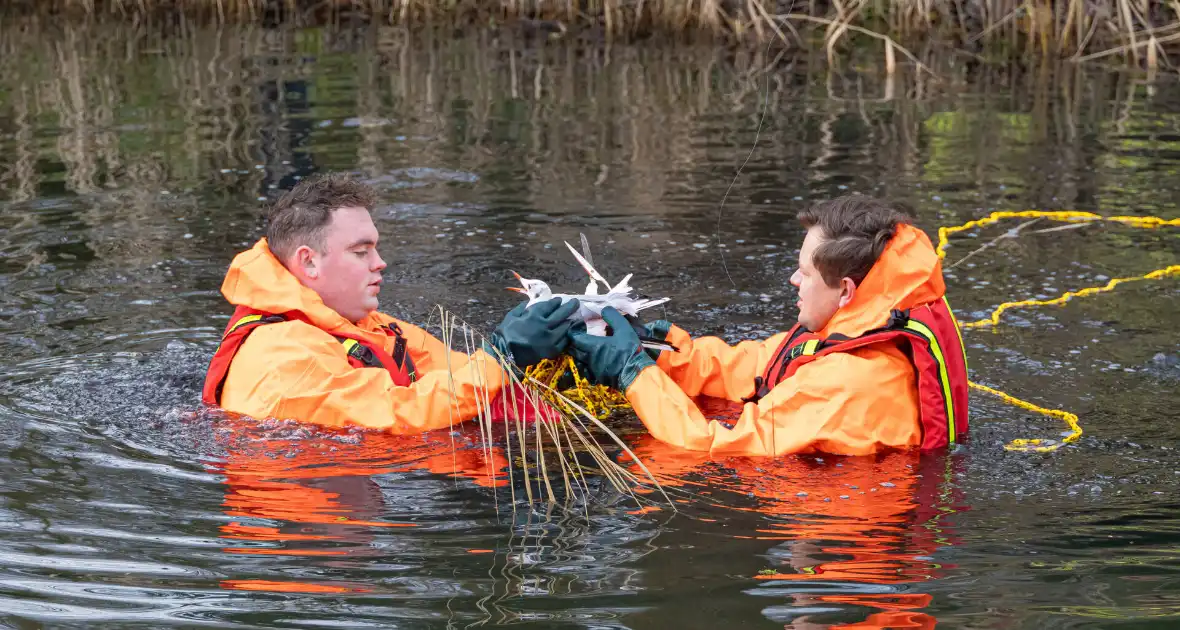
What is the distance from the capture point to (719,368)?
548cm

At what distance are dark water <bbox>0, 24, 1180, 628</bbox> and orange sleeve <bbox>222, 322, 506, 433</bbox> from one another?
0.41 feet

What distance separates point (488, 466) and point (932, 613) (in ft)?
6.02

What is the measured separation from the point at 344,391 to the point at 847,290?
1.78 metres

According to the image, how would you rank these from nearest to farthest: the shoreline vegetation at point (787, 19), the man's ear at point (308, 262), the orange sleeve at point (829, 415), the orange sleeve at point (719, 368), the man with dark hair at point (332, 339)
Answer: the orange sleeve at point (829, 415) → the man with dark hair at point (332, 339) → the man's ear at point (308, 262) → the orange sleeve at point (719, 368) → the shoreline vegetation at point (787, 19)

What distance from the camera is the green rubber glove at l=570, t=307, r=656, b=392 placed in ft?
15.8

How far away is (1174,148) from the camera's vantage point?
32.8 feet

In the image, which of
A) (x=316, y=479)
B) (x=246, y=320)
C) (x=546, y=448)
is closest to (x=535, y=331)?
(x=546, y=448)

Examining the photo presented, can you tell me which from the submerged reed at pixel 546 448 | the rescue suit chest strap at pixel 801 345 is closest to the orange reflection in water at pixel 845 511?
the submerged reed at pixel 546 448

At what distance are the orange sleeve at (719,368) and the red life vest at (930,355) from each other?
683 millimetres

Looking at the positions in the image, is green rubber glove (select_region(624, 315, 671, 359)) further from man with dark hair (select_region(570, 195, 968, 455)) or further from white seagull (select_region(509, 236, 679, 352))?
man with dark hair (select_region(570, 195, 968, 455))

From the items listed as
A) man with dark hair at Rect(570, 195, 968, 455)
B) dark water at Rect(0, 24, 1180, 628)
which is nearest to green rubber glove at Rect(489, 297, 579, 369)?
man with dark hair at Rect(570, 195, 968, 455)

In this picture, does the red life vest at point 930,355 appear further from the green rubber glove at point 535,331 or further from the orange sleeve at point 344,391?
the orange sleeve at point 344,391

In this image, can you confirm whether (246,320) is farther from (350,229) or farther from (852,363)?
(852,363)

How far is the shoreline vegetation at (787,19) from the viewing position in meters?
13.3
